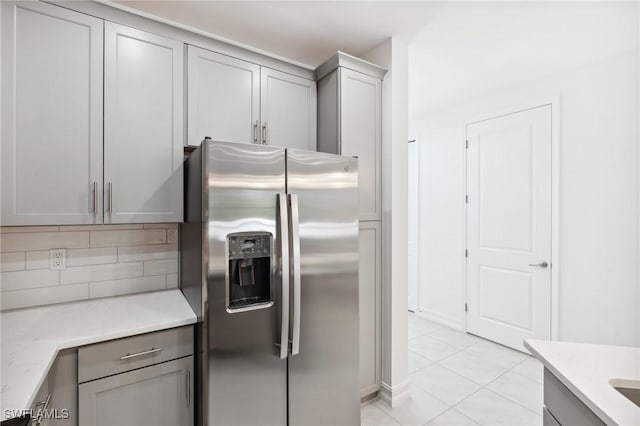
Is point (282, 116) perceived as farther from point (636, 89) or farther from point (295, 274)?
point (636, 89)

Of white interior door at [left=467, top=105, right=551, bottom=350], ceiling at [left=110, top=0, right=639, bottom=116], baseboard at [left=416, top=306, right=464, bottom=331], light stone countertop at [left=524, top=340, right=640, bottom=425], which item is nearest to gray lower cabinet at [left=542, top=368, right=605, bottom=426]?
light stone countertop at [left=524, top=340, right=640, bottom=425]

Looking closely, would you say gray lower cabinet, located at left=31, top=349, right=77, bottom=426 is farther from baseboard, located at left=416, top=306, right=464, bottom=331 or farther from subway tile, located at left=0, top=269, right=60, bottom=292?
baseboard, located at left=416, top=306, right=464, bottom=331

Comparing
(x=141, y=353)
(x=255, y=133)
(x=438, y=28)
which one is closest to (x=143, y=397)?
(x=141, y=353)

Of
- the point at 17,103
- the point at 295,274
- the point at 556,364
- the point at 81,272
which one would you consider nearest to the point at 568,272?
the point at 556,364

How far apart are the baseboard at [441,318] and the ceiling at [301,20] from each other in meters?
3.05

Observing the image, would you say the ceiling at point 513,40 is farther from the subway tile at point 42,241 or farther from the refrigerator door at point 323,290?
the subway tile at point 42,241

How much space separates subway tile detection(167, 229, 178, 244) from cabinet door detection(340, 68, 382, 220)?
127cm

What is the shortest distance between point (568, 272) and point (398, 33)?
8.27 feet

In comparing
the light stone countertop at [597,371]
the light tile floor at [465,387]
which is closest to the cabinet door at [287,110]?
the light stone countertop at [597,371]

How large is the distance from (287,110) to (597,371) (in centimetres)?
205

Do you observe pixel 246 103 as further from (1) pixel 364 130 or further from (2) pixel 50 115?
(2) pixel 50 115

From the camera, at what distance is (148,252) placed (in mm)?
2086

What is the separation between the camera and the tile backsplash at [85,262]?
1.72m

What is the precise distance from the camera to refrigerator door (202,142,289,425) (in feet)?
4.74
